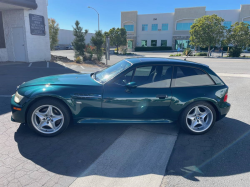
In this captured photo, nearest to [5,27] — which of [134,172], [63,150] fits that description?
[63,150]

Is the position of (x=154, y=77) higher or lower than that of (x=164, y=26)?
lower

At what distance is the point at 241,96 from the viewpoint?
697 cm

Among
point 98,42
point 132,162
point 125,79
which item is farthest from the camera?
point 98,42

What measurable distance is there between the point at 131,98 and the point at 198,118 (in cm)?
150

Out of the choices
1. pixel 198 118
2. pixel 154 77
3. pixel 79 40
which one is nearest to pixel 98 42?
pixel 79 40

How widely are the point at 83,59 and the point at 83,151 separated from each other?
14.2 m

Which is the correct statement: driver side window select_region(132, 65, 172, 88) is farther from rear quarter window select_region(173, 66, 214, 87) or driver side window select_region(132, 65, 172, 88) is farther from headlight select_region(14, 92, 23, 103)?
headlight select_region(14, 92, 23, 103)

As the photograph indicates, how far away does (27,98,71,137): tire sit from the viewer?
11.5 feet

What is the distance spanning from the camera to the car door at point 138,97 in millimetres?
3643

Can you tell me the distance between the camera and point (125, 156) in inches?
125

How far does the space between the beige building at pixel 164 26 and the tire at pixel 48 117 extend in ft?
167

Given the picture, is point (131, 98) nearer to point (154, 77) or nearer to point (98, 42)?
point (154, 77)

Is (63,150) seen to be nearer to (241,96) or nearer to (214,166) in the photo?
(214,166)

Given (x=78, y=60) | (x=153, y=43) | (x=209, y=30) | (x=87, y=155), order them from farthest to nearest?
(x=153, y=43), (x=209, y=30), (x=78, y=60), (x=87, y=155)
